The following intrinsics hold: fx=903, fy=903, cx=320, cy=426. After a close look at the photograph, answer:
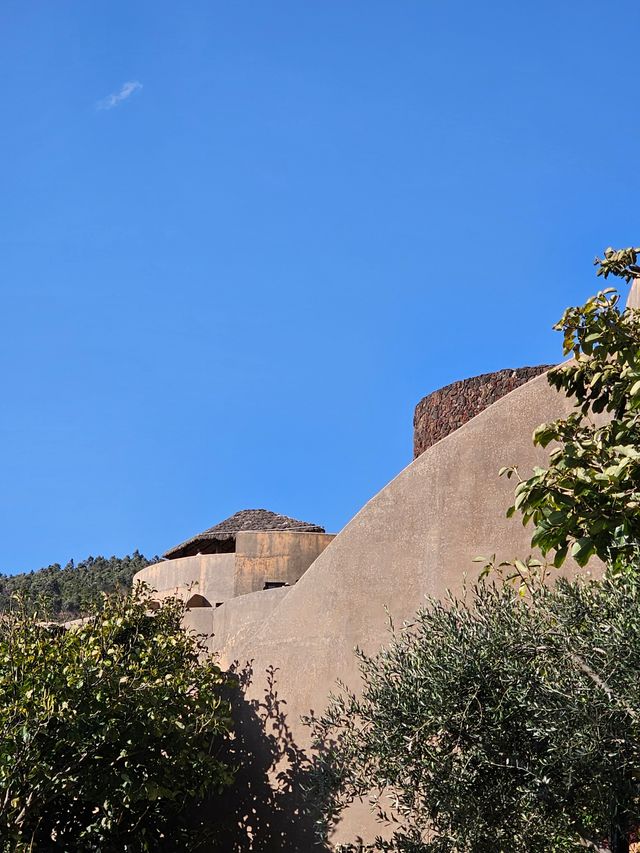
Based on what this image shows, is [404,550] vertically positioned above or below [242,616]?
above

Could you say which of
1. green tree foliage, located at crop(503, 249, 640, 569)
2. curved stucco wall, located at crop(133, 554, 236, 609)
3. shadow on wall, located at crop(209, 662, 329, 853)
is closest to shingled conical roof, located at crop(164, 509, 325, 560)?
curved stucco wall, located at crop(133, 554, 236, 609)

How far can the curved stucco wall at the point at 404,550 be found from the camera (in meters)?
9.45

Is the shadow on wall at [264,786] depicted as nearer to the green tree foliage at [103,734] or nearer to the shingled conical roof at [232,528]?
the green tree foliage at [103,734]

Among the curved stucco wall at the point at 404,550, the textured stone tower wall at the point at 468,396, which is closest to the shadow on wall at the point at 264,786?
the curved stucco wall at the point at 404,550

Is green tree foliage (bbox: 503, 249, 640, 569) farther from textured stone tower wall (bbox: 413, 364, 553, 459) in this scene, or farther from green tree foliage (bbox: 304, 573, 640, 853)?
textured stone tower wall (bbox: 413, 364, 553, 459)

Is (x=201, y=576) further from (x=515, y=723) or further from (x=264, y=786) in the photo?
(x=515, y=723)

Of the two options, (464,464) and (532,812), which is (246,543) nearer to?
(464,464)

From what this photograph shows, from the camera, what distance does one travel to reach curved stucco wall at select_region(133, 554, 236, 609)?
16062 mm

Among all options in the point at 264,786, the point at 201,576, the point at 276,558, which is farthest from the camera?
the point at 201,576

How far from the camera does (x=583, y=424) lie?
9133mm

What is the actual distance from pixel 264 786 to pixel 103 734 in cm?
252

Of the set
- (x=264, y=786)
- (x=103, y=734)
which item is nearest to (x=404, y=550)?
(x=264, y=786)

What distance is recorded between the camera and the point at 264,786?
415 inches

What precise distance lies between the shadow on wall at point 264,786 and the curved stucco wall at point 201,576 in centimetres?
451
